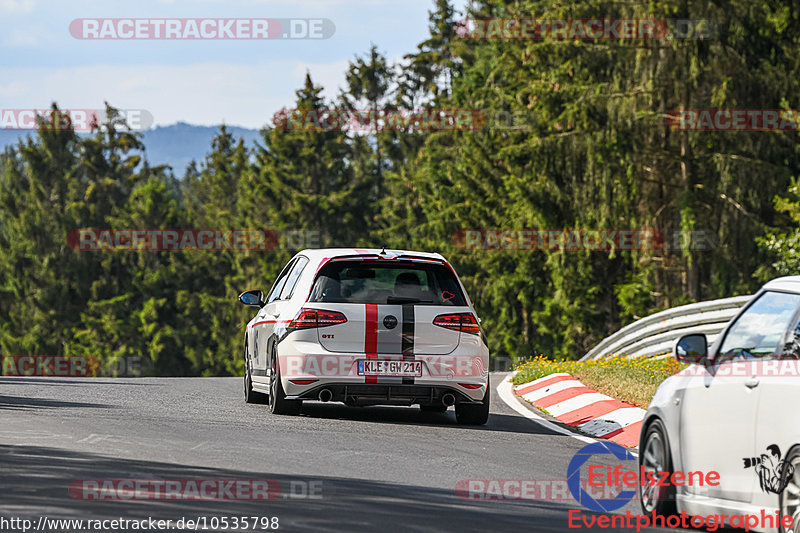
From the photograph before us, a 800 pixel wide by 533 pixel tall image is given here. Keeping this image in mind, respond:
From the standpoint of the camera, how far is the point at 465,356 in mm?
12883

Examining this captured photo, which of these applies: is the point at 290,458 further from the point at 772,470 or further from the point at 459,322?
the point at 772,470

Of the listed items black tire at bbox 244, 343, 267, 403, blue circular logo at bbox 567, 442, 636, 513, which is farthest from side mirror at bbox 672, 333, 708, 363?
black tire at bbox 244, 343, 267, 403

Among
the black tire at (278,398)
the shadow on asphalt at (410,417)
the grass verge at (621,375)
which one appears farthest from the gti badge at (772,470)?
the grass verge at (621,375)

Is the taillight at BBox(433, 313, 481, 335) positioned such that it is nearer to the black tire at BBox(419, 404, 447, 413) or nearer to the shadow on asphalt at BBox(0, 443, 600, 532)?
the black tire at BBox(419, 404, 447, 413)

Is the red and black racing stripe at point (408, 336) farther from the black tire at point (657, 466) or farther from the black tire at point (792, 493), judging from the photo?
the black tire at point (792, 493)

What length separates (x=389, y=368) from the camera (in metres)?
12.6

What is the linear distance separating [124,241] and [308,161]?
16674 mm

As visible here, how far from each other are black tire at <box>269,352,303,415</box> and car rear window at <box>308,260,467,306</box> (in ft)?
2.98

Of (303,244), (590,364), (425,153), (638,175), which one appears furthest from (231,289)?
(590,364)

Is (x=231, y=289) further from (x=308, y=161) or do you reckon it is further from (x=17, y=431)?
(x=17, y=431)

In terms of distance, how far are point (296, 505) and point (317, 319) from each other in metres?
5.28

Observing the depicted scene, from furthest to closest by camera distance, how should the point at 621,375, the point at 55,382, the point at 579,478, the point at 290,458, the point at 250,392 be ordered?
the point at 55,382 < the point at 621,375 < the point at 250,392 < the point at 290,458 < the point at 579,478

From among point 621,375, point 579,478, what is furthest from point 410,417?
point 579,478

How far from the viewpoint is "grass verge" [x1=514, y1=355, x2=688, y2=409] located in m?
14.7
